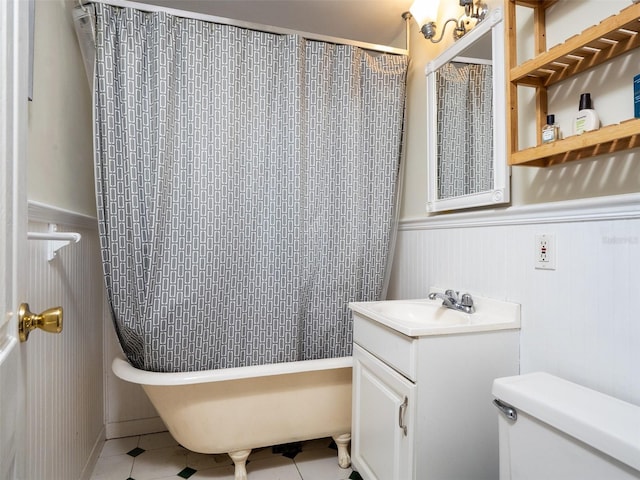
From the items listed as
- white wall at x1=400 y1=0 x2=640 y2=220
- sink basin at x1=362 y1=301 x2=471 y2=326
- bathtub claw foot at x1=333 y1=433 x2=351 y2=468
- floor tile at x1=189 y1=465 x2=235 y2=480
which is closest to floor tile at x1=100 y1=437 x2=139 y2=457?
floor tile at x1=189 y1=465 x2=235 y2=480

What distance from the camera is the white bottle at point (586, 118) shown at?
991 millimetres

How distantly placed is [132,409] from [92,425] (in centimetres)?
30

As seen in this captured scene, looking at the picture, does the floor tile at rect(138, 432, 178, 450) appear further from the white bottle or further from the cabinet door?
the white bottle

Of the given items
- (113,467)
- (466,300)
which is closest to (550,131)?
(466,300)

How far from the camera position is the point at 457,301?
1.46 m

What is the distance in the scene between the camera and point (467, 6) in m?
1.49

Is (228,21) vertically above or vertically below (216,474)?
above

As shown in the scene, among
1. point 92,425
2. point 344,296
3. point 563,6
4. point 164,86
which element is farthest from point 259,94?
point 92,425

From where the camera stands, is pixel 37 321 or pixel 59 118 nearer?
pixel 37 321

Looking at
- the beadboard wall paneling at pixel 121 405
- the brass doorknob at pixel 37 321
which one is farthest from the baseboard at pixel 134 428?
the brass doorknob at pixel 37 321

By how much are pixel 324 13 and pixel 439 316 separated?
5.83 ft

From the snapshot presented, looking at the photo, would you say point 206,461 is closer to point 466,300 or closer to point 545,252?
point 466,300

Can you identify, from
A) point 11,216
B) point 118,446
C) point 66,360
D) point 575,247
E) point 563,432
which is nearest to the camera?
point 11,216

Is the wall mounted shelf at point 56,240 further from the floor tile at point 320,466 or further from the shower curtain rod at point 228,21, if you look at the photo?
the floor tile at point 320,466
